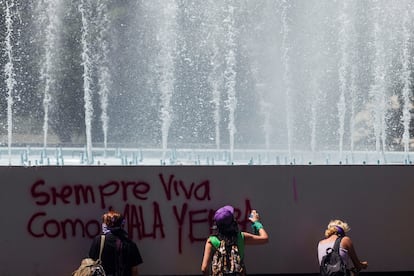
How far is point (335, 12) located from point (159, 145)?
6.54 m

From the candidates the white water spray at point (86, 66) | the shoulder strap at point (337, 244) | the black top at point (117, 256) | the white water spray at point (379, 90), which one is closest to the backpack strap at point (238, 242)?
the black top at point (117, 256)

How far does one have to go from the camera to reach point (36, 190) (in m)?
6.82

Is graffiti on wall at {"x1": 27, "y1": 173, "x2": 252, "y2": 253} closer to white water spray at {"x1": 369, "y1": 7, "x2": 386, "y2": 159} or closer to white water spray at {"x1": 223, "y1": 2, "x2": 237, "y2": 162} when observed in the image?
white water spray at {"x1": 223, "y1": 2, "x2": 237, "y2": 162}

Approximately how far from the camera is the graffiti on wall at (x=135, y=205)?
685cm

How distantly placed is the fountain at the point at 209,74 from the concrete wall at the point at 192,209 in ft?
54.9

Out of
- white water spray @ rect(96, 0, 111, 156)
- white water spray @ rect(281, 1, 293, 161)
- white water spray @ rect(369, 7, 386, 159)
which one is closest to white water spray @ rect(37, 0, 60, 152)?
white water spray @ rect(96, 0, 111, 156)

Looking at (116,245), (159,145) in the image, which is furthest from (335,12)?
(116,245)

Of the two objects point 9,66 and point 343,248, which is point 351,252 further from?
point 9,66

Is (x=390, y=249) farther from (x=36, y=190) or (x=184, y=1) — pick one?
(x=184, y=1)

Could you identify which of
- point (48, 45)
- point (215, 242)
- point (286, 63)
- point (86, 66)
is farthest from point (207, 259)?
point (48, 45)

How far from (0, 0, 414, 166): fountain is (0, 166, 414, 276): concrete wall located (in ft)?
54.9

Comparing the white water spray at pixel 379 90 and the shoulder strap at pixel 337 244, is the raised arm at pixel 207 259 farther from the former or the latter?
the white water spray at pixel 379 90

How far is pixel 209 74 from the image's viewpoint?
1046 inches

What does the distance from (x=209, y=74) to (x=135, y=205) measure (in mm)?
19835
